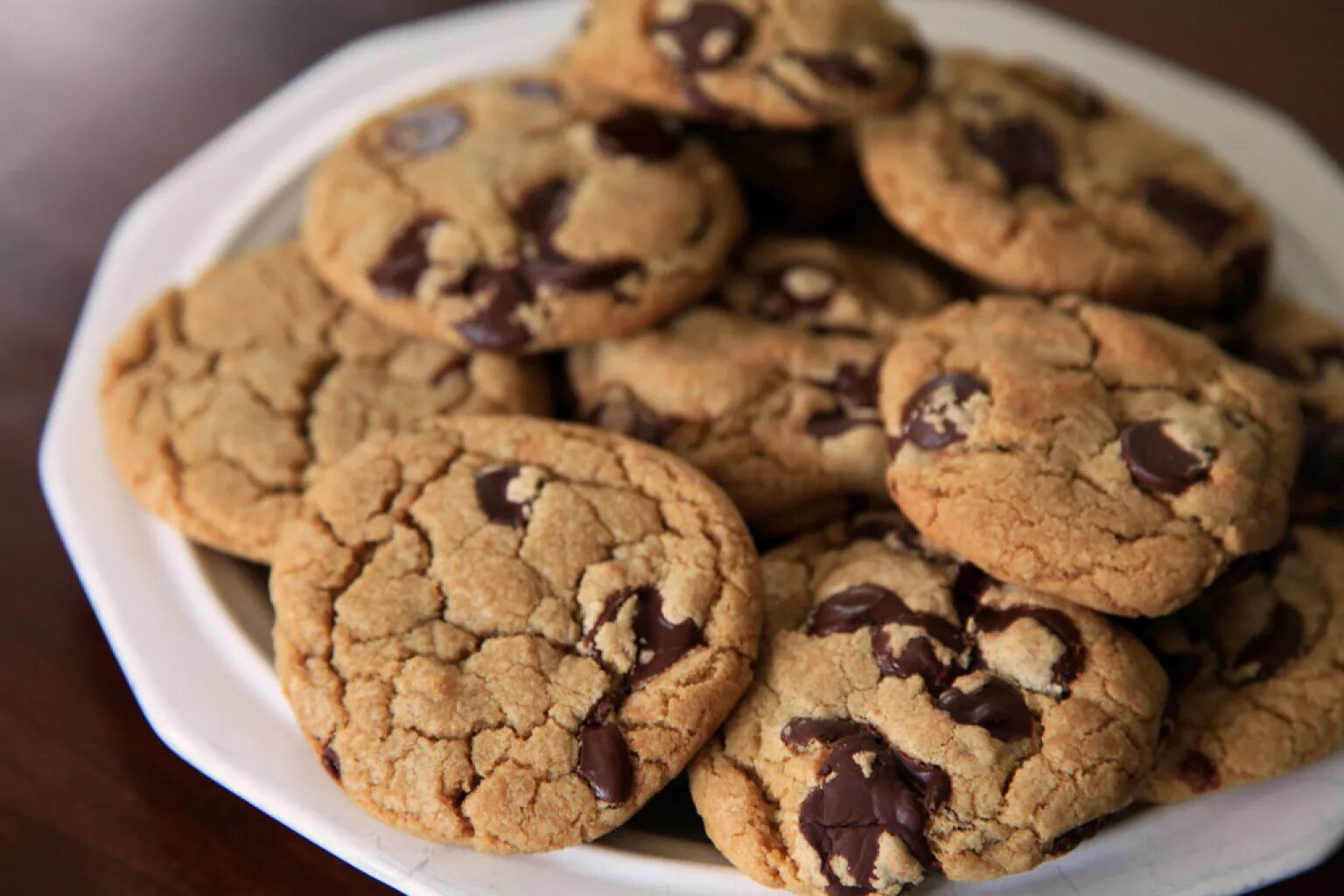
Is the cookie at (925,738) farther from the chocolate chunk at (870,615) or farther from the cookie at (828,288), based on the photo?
the cookie at (828,288)

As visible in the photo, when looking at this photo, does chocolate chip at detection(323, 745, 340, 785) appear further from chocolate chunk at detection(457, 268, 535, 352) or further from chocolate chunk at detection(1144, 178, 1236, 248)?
chocolate chunk at detection(1144, 178, 1236, 248)

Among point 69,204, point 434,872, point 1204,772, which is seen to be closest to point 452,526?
point 434,872

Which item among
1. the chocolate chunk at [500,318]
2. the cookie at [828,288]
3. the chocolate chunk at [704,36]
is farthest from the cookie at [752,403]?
the chocolate chunk at [704,36]

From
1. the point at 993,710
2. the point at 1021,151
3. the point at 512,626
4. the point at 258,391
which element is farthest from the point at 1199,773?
the point at 258,391

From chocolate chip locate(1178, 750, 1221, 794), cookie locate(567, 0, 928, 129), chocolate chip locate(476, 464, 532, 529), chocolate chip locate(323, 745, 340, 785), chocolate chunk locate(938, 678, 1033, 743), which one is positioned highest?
cookie locate(567, 0, 928, 129)

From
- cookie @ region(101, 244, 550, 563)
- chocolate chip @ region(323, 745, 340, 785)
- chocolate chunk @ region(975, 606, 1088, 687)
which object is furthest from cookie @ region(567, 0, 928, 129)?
chocolate chip @ region(323, 745, 340, 785)

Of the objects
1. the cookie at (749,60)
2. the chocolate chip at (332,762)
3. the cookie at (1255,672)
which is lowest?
the cookie at (1255,672)
